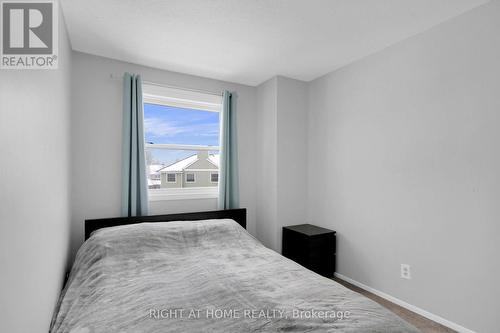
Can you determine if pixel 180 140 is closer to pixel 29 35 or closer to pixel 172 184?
pixel 172 184

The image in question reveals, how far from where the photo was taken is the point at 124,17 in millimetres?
2053

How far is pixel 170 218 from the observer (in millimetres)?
2922

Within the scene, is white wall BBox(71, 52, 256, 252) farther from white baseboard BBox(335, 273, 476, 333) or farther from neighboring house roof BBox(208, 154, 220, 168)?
white baseboard BBox(335, 273, 476, 333)

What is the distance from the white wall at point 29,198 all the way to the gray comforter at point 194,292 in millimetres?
262

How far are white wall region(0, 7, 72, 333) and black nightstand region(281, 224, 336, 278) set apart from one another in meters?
2.25

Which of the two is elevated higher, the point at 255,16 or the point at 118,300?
the point at 255,16

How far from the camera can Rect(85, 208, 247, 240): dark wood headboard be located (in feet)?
8.47

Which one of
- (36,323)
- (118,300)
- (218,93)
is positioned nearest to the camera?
(36,323)

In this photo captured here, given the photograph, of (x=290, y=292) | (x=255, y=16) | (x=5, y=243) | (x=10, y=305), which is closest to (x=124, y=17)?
(x=255, y=16)

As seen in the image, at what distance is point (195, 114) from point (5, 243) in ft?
8.89

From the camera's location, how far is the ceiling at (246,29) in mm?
1912

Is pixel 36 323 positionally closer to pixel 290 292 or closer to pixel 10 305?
pixel 10 305

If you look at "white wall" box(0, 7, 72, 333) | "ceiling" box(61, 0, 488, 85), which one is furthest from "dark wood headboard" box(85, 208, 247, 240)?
"ceiling" box(61, 0, 488, 85)

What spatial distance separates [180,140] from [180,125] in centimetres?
19
